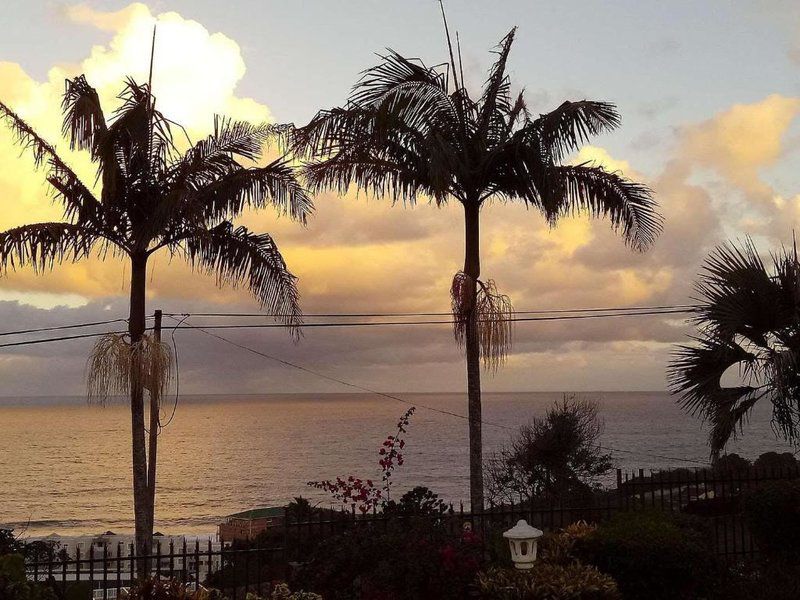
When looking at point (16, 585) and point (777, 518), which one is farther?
point (777, 518)

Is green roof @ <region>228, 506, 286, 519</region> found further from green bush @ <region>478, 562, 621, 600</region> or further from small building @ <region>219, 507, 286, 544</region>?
green bush @ <region>478, 562, 621, 600</region>

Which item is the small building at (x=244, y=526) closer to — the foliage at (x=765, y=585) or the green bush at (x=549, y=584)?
the foliage at (x=765, y=585)

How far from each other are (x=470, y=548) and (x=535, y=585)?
109cm

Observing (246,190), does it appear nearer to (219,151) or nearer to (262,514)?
(219,151)

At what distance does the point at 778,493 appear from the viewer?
1156 cm

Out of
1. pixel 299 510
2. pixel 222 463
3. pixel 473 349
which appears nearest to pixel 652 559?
pixel 473 349

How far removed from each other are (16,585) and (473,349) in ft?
29.5

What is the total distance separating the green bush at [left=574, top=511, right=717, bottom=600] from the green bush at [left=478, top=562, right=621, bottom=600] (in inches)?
28.6

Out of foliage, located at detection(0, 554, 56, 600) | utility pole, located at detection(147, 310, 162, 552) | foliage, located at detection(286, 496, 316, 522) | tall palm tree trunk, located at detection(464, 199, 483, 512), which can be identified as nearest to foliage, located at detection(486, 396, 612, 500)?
foliage, located at detection(286, 496, 316, 522)

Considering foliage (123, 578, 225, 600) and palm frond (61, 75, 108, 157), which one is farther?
palm frond (61, 75, 108, 157)

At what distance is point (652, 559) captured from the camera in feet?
33.5

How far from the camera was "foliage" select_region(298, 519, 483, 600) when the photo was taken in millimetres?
9711

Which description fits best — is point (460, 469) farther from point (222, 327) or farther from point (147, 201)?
point (147, 201)

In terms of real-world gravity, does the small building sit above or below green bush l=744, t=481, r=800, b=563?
below
